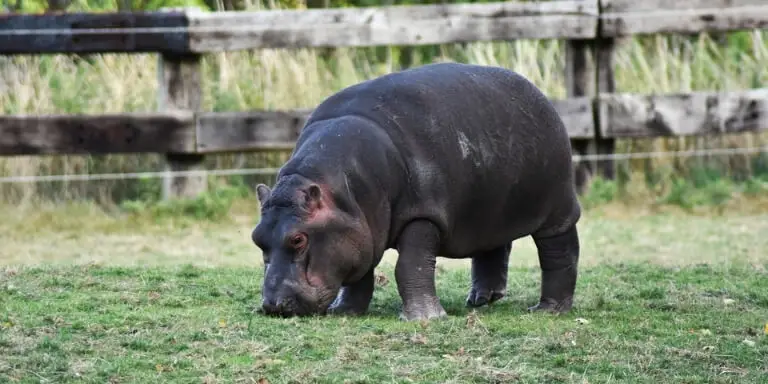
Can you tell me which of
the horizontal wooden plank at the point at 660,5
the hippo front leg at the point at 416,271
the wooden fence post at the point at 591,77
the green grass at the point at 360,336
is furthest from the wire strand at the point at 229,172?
the hippo front leg at the point at 416,271

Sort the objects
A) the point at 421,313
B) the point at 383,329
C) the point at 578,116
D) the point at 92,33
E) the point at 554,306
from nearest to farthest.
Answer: the point at 383,329
the point at 421,313
the point at 554,306
the point at 92,33
the point at 578,116

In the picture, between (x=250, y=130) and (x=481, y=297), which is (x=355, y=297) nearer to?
(x=481, y=297)

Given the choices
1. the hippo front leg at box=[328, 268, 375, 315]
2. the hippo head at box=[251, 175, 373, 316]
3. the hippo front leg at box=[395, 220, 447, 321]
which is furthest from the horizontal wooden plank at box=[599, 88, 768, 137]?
the hippo head at box=[251, 175, 373, 316]

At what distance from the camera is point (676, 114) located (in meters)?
11.4

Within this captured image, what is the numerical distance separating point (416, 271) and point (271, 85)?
639cm

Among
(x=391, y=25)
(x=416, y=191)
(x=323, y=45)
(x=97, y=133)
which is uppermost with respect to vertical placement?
(x=391, y=25)

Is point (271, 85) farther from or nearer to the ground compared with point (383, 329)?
farther from the ground

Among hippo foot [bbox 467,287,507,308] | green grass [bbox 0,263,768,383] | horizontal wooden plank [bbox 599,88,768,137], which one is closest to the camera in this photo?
green grass [bbox 0,263,768,383]

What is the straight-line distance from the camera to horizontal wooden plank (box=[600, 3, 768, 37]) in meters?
11.4

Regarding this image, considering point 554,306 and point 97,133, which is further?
point 97,133

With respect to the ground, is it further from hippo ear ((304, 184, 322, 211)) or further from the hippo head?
hippo ear ((304, 184, 322, 211))

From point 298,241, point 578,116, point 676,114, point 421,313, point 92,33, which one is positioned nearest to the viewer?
point 298,241

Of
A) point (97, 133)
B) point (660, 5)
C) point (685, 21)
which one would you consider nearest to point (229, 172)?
point (97, 133)

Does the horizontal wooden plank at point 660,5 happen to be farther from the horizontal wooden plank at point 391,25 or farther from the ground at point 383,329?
the ground at point 383,329
